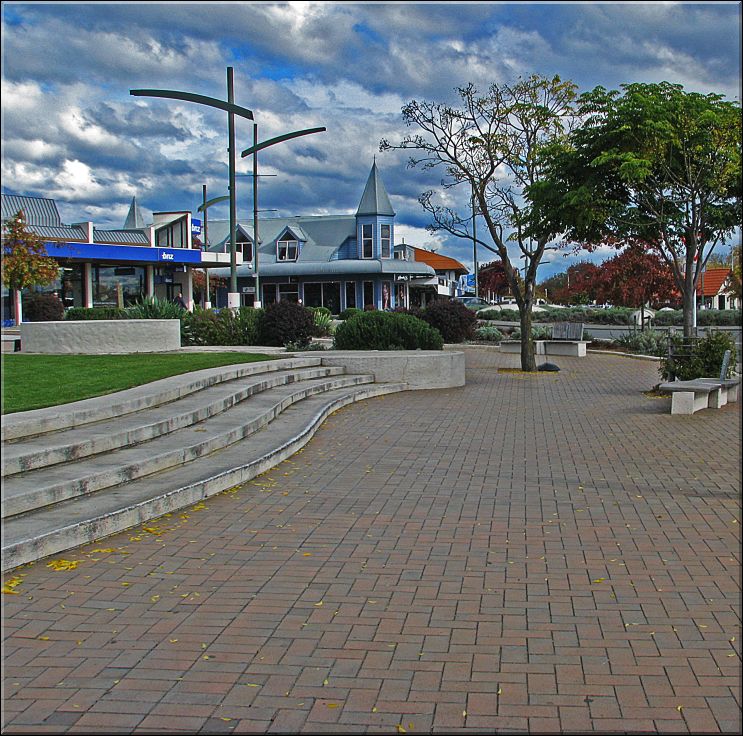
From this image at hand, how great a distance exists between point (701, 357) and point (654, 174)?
379 cm

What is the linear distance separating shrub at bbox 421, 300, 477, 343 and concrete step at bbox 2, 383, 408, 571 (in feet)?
70.2

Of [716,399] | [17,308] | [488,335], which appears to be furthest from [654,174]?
[17,308]

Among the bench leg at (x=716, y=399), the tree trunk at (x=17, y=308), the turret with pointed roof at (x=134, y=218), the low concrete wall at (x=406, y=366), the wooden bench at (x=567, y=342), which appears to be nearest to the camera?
the bench leg at (x=716, y=399)

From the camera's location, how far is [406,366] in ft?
59.8

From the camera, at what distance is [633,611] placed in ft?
17.3

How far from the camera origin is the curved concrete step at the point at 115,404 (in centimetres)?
916

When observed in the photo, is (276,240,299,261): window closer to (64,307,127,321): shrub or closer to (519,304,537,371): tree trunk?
(64,307,127,321): shrub

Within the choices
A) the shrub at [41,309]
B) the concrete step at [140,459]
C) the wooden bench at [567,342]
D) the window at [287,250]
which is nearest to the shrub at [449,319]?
the wooden bench at [567,342]

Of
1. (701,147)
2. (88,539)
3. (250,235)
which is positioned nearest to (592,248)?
(701,147)

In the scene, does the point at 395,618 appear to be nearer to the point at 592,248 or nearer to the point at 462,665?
the point at 462,665

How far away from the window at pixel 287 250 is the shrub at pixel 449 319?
3551 centimetres

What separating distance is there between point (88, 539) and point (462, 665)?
346 cm

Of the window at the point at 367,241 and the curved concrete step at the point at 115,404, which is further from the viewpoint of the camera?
the window at the point at 367,241

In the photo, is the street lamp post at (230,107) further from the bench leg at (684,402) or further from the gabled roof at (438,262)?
the gabled roof at (438,262)
